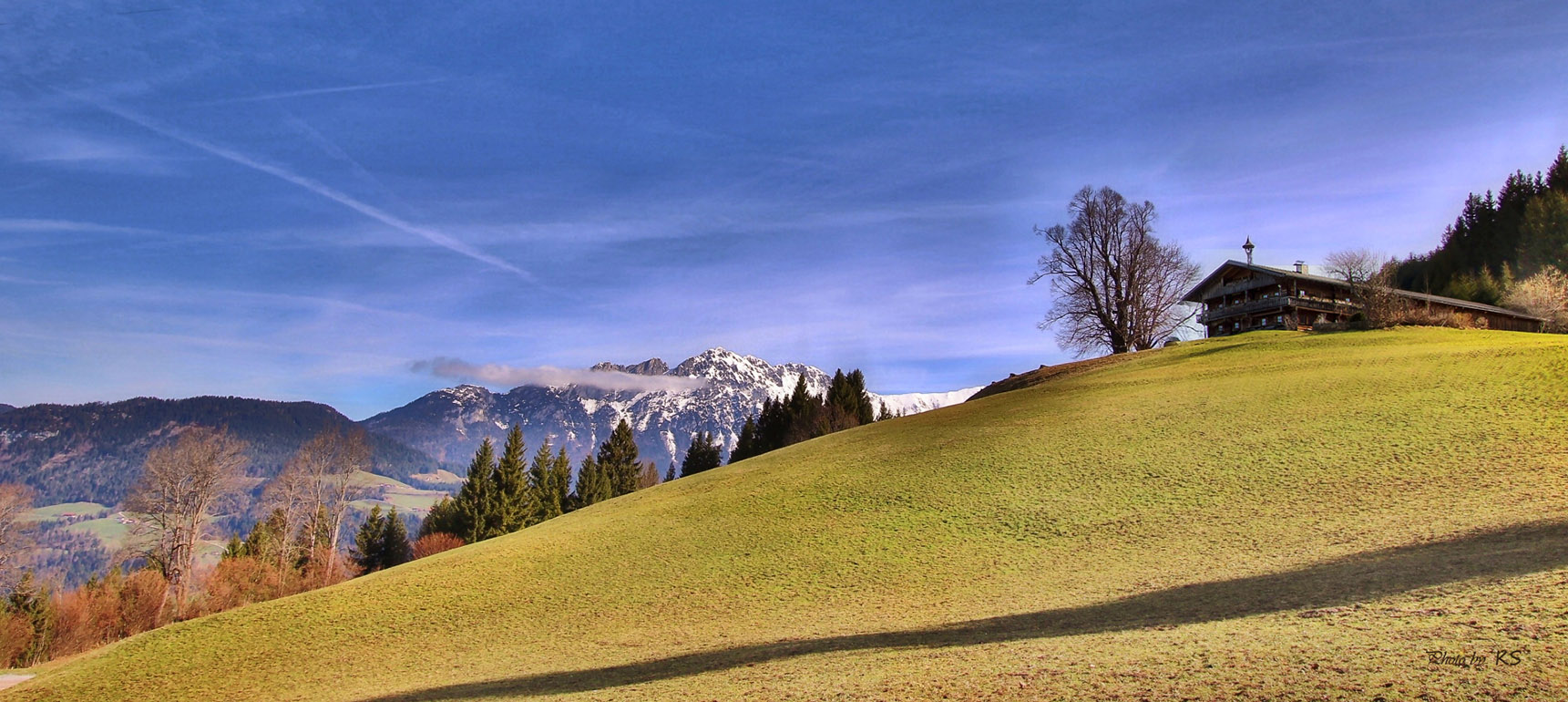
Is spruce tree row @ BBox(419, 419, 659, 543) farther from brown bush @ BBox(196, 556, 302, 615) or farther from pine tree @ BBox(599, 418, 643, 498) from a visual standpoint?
brown bush @ BBox(196, 556, 302, 615)

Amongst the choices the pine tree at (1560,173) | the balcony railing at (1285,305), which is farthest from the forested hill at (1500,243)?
the balcony railing at (1285,305)

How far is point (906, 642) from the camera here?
1350 centimetres

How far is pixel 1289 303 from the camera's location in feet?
203

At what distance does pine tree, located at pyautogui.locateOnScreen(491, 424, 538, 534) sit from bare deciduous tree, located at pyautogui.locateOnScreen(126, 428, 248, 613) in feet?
76.1

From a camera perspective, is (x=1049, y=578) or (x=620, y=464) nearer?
(x=1049, y=578)

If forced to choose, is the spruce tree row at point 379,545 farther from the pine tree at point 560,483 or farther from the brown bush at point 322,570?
the pine tree at point 560,483

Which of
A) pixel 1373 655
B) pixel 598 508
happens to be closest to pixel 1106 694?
pixel 1373 655

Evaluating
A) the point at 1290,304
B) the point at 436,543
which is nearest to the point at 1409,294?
the point at 1290,304

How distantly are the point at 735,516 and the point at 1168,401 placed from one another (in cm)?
1960

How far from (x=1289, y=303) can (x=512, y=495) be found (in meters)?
68.7

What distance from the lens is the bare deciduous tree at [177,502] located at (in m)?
50.2

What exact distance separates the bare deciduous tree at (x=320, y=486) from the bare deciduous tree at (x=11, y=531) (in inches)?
548

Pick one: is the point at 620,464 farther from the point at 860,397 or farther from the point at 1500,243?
the point at 1500,243

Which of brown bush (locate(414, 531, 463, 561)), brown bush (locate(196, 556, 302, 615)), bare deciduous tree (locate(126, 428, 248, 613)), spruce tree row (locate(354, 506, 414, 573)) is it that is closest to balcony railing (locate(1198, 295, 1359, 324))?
brown bush (locate(414, 531, 463, 561))
